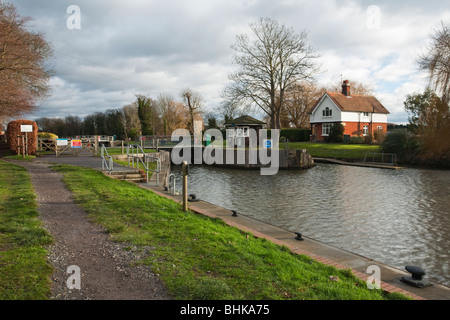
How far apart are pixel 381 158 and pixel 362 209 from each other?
22.4m

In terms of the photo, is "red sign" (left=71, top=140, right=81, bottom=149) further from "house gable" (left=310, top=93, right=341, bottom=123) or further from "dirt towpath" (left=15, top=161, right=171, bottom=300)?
"house gable" (left=310, top=93, right=341, bottom=123)

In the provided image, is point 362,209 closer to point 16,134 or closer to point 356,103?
point 16,134

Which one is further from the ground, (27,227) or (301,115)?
(301,115)

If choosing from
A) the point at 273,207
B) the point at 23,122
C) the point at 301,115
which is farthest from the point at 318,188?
the point at 301,115

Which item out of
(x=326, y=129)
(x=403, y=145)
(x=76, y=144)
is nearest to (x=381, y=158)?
(x=403, y=145)

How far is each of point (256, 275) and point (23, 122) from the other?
Answer: 2414cm

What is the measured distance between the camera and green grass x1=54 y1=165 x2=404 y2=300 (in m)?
4.29

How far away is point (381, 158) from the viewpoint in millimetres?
33344

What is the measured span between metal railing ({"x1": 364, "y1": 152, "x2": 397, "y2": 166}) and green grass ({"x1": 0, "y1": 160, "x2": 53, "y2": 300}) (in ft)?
101

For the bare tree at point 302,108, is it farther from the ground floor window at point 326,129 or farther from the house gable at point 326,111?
the ground floor window at point 326,129

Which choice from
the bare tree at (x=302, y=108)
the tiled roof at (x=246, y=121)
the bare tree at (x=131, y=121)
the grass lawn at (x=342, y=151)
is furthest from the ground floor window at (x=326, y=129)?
the bare tree at (x=131, y=121)

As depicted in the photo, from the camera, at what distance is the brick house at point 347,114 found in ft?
163
